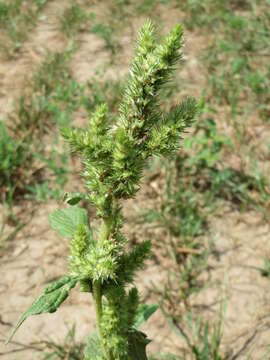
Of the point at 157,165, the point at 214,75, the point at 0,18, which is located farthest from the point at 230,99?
the point at 0,18

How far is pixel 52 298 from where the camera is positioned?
5.12 feet

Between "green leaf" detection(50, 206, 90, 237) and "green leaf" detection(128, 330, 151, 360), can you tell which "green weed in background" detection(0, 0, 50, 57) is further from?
"green leaf" detection(128, 330, 151, 360)

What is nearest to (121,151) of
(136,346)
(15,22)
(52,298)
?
(52,298)

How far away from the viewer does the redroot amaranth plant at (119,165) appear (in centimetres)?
146

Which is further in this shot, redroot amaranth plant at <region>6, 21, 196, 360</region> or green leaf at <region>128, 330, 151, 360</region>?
green leaf at <region>128, 330, 151, 360</region>

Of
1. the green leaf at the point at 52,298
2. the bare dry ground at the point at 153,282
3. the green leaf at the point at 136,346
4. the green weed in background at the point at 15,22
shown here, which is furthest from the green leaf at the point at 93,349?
the green weed in background at the point at 15,22

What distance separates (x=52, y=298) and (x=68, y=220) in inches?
15.7

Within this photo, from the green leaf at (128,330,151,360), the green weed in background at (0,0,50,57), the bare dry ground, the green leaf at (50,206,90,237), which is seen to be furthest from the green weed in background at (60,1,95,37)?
the green leaf at (128,330,151,360)

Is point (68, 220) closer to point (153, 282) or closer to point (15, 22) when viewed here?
point (153, 282)

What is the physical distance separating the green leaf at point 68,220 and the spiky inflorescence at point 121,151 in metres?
0.21

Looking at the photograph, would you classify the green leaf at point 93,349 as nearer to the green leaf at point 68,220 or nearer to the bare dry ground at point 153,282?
the green leaf at point 68,220

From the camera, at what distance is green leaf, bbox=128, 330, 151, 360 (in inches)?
70.4

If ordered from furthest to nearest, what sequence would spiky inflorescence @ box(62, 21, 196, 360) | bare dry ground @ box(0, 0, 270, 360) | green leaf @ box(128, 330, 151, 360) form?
1. bare dry ground @ box(0, 0, 270, 360)
2. green leaf @ box(128, 330, 151, 360)
3. spiky inflorescence @ box(62, 21, 196, 360)

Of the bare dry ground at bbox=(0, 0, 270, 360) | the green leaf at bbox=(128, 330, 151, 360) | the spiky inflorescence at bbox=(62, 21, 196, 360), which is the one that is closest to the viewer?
the spiky inflorescence at bbox=(62, 21, 196, 360)
